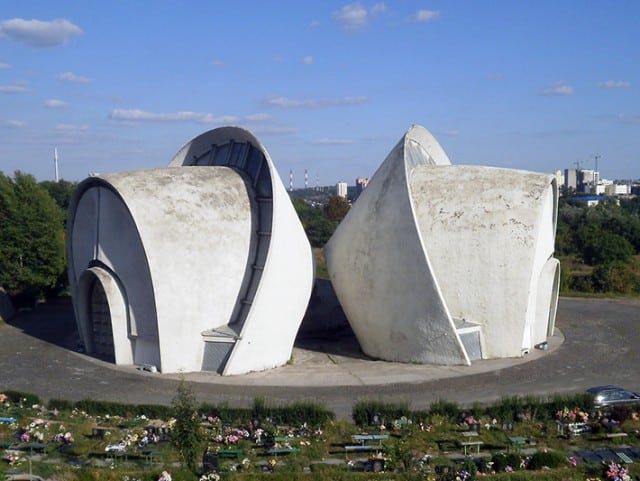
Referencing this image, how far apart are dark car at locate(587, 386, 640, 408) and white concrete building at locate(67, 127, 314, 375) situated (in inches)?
386

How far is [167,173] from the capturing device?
23297 mm

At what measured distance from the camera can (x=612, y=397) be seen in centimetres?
1691

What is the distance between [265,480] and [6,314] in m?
22.7

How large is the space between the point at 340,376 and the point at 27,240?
2081 cm

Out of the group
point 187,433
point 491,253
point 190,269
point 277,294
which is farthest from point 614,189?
point 187,433

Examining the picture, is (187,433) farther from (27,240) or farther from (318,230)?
(318,230)

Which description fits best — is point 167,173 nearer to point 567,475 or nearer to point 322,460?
point 322,460

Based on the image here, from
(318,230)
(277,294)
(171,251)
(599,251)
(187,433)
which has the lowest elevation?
(187,433)

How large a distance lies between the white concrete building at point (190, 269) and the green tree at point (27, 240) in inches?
455

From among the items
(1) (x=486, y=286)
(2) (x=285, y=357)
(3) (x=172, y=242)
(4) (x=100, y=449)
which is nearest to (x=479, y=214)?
(1) (x=486, y=286)

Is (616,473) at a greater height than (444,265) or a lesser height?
lesser

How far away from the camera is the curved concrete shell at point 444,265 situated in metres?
21.6

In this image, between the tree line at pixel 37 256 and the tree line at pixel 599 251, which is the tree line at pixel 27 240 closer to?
the tree line at pixel 37 256

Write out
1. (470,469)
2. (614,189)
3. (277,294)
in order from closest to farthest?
(470,469), (277,294), (614,189)
